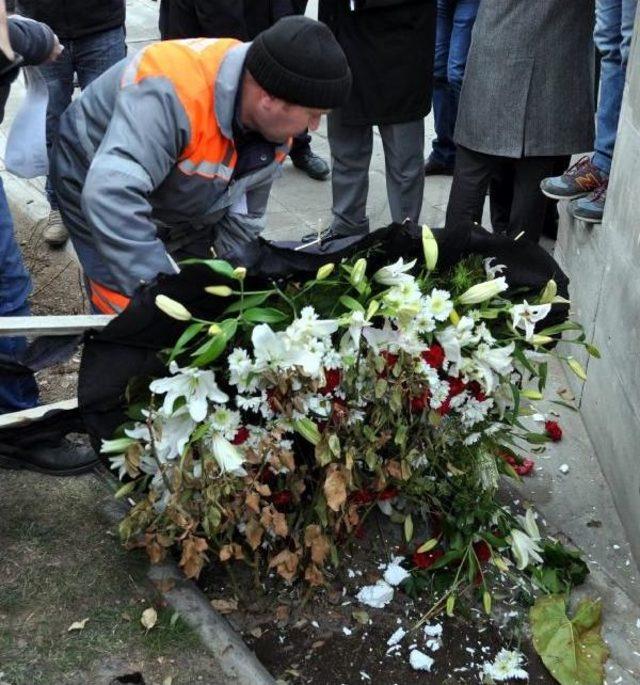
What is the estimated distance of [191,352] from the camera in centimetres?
226

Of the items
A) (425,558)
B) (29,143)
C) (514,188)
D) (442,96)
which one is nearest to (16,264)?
(29,143)

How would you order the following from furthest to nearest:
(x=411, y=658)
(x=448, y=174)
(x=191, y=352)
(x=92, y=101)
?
(x=448, y=174), (x=92, y=101), (x=411, y=658), (x=191, y=352)

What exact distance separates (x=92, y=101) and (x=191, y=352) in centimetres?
90

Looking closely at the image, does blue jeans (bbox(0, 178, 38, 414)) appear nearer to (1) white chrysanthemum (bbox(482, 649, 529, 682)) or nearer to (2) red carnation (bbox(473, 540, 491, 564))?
(2) red carnation (bbox(473, 540, 491, 564))

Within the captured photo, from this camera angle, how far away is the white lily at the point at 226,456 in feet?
7.10

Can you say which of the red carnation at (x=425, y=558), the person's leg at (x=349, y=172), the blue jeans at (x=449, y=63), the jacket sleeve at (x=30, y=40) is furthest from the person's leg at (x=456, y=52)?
the red carnation at (x=425, y=558)

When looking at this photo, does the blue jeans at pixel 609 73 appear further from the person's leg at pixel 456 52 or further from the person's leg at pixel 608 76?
the person's leg at pixel 456 52

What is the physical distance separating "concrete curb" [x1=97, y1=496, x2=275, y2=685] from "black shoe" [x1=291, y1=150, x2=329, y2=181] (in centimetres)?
355

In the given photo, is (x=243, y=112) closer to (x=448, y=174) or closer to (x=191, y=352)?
(x=191, y=352)

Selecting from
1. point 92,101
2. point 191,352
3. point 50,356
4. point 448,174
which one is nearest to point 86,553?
point 50,356

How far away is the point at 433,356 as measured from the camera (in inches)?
88.2

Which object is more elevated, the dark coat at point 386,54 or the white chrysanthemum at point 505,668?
the dark coat at point 386,54

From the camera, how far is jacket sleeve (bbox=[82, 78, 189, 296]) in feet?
7.82

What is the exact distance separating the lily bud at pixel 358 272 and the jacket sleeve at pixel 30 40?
1.40m
